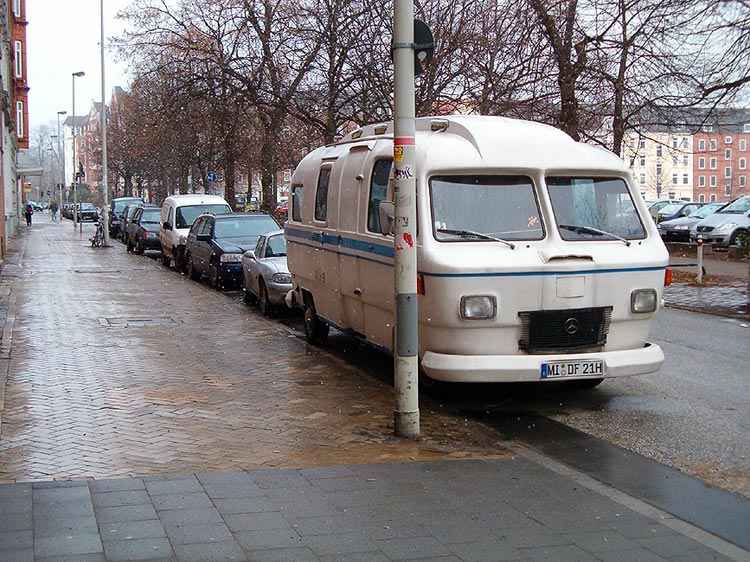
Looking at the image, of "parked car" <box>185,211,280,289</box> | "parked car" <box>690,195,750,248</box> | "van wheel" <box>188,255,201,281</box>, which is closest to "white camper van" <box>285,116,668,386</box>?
"parked car" <box>185,211,280,289</box>

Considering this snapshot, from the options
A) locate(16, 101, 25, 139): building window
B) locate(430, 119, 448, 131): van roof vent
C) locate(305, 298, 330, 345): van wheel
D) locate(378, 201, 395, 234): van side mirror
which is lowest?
locate(305, 298, 330, 345): van wheel

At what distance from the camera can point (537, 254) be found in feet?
27.8

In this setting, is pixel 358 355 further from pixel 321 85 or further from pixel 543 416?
pixel 321 85

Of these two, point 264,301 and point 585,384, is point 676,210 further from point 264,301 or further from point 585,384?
point 585,384

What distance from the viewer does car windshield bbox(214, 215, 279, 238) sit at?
70.9 ft

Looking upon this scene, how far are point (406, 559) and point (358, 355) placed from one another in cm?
728

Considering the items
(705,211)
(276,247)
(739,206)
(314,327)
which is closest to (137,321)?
(276,247)

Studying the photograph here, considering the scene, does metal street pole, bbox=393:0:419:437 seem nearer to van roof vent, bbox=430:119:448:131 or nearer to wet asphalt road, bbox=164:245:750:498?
wet asphalt road, bbox=164:245:750:498

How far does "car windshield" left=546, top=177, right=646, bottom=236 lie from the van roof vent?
3.83 ft

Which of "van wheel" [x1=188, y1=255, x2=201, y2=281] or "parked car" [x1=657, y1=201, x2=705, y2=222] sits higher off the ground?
"parked car" [x1=657, y1=201, x2=705, y2=222]

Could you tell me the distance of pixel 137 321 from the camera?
1505 centimetres

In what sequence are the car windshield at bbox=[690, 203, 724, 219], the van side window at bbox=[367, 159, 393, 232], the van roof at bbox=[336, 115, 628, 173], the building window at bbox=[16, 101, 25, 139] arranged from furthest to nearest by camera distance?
the building window at bbox=[16, 101, 25, 139]
the car windshield at bbox=[690, 203, 724, 219]
the van side window at bbox=[367, 159, 393, 232]
the van roof at bbox=[336, 115, 628, 173]

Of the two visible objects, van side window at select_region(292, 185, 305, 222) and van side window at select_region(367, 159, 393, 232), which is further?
van side window at select_region(292, 185, 305, 222)

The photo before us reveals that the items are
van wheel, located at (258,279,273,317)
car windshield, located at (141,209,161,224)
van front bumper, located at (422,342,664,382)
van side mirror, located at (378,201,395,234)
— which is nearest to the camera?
van side mirror, located at (378,201,395,234)
